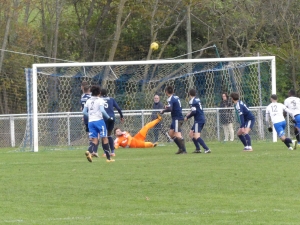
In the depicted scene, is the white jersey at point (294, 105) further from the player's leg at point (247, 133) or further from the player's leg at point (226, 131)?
the player's leg at point (226, 131)

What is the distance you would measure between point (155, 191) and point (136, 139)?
12.6 m

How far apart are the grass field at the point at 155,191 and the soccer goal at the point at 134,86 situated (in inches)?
324

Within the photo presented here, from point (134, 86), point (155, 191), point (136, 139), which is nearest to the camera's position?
point (155, 191)

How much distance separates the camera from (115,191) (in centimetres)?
1078

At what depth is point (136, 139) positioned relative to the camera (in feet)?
76.4

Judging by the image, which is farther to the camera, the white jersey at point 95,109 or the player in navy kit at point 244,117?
the player in navy kit at point 244,117

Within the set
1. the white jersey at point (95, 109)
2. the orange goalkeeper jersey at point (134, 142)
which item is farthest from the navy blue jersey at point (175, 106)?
the orange goalkeeper jersey at point (134, 142)

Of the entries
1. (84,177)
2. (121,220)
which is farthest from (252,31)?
(121,220)

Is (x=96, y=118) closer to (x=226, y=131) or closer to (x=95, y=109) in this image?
(x=95, y=109)

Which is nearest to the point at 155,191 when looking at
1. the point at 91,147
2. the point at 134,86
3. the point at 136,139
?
the point at 91,147

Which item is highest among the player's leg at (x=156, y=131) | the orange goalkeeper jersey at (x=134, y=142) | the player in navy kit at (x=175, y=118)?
the player in navy kit at (x=175, y=118)

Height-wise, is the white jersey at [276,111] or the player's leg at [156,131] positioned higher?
the white jersey at [276,111]

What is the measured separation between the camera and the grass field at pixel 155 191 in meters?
8.42

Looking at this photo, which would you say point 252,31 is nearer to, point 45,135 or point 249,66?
point 249,66
